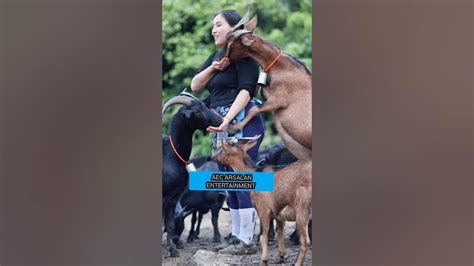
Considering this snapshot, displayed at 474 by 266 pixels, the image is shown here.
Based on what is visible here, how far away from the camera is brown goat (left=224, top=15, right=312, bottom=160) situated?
452 centimetres

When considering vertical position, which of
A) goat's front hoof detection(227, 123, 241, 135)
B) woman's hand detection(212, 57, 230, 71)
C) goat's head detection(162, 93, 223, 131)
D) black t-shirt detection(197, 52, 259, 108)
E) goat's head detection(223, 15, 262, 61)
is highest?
goat's head detection(223, 15, 262, 61)

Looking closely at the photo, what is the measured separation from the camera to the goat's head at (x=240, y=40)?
4.56 metres

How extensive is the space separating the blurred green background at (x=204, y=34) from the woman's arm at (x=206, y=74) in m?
0.05

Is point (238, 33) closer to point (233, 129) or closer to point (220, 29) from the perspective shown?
point (220, 29)

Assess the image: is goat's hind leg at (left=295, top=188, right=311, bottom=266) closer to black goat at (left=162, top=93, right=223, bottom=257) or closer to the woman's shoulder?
black goat at (left=162, top=93, right=223, bottom=257)

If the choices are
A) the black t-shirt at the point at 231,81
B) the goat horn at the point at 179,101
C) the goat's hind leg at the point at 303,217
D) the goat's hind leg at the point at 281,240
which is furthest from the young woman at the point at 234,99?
the goat's hind leg at the point at 303,217

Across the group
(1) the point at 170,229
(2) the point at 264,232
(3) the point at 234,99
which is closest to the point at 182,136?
(3) the point at 234,99

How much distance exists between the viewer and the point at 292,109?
4.57m

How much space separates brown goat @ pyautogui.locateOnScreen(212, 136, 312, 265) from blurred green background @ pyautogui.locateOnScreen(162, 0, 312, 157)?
174 mm

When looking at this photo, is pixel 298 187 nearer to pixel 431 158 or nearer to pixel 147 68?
pixel 431 158

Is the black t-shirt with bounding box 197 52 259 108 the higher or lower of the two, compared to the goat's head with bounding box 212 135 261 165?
higher

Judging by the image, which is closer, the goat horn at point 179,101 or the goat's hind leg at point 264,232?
the goat's hind leg at point 264,232

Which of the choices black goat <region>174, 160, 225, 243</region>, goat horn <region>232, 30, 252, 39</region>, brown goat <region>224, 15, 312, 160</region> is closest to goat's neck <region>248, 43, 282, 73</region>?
brown goat <region>224, 15, 312, 160</region>

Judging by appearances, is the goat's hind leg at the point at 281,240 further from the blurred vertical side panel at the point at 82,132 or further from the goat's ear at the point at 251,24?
the goat's ear at the point at 251,24
